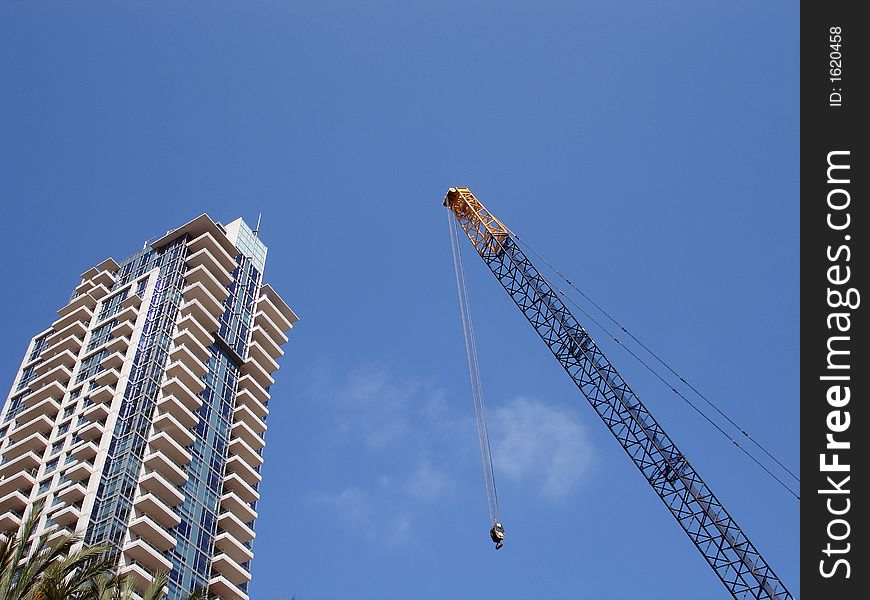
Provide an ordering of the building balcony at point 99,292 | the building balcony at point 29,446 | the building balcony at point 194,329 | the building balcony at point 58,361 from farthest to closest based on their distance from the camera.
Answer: the building balcony at point 99,292, the building balcony at point 58,361, the building balcony at point 194,329, the building balcony at point 29,446

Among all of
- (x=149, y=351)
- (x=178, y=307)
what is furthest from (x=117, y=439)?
(x=178, y=307)

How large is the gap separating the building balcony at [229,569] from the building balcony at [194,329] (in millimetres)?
22294

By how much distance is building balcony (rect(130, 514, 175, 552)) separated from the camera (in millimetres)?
71812

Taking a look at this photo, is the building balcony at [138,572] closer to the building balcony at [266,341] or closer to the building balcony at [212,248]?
the building balcony at [266,341]

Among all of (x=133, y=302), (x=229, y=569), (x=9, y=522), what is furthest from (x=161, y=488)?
(x=133, y=302)

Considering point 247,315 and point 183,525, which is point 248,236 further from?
point 183,525

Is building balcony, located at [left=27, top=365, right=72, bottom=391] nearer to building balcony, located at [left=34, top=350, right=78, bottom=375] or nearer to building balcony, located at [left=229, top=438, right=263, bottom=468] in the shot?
building balcony, located at [left=34, top=350, right=78, bottom=375]

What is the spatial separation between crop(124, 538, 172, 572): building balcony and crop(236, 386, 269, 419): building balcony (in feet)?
73.5

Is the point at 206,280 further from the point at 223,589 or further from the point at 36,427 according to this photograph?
the point at 223,589

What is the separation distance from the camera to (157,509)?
74250 millimetres

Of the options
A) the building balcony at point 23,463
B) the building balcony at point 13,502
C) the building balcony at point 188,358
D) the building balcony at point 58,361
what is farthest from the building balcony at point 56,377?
the building balcony at point 13,502

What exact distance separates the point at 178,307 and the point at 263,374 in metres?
12.2

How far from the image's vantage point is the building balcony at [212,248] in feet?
320

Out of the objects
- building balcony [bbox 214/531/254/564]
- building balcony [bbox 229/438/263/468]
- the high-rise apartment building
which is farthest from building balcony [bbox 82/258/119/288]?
building balcony [bbox 214/531/254/564]
